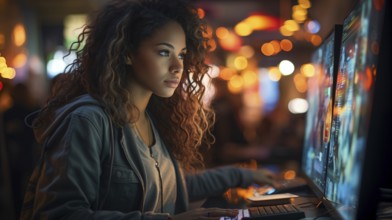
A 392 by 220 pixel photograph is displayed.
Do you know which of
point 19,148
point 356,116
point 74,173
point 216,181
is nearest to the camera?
point 356,116

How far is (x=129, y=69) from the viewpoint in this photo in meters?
2.02

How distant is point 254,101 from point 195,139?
1546cm

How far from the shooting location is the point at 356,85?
1322 mm

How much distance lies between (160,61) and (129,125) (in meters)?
0.31

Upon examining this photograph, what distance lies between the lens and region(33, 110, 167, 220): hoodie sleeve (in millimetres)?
1535

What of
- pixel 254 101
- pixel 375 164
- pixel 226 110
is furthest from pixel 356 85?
pixel 254 101

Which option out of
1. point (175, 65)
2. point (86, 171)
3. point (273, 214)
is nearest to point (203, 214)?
point (273, 214)

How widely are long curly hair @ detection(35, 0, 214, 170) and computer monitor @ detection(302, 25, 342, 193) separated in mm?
591

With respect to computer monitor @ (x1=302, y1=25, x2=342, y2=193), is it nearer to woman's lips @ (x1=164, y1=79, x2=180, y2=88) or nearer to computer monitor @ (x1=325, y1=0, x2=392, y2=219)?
computer monitor @ (x1=325, y1=0, x2=392, y2=219)

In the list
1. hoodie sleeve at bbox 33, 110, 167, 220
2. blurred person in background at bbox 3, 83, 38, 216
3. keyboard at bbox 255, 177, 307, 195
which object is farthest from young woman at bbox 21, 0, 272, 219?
blurred person in background at bbox 3, 83, 38, 216

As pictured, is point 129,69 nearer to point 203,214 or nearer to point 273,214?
point 203,214

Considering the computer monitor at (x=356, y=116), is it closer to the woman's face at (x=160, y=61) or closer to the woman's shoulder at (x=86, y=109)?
the woman's face at (x=160, y=61)

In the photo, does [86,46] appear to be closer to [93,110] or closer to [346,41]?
[93,110]

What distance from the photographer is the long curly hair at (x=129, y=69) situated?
189cm
